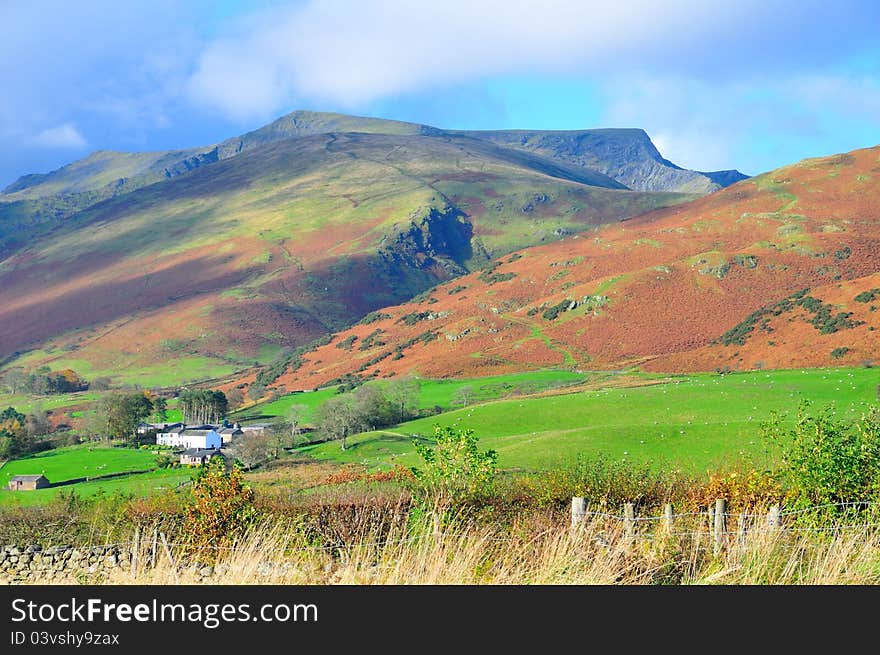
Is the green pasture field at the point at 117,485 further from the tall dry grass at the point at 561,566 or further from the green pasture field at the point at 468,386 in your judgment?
the tall dry grass at the point at 561,566

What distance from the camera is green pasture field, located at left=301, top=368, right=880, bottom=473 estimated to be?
180 feet

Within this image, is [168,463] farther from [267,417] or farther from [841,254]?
[841,254]

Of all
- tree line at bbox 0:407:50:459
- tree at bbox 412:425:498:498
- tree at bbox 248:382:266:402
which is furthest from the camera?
tree at bbox 248:382:266:402

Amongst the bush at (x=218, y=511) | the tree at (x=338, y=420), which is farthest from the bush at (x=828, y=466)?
the tree at (x=338, y=420)

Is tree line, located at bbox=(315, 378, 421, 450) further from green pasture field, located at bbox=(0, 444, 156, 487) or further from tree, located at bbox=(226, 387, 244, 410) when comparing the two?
tree, located at bbox=(226, 387, 244, 410)

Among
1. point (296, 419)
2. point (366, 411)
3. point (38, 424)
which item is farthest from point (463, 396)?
point (38, 424)

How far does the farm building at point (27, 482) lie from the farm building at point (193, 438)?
2603 cm

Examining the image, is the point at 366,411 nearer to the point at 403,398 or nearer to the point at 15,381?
the point at 403,398

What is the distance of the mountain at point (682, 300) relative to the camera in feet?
345

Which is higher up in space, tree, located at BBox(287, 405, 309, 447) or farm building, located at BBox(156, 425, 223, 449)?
tree, located at BBox(287, 405, 309, 447)

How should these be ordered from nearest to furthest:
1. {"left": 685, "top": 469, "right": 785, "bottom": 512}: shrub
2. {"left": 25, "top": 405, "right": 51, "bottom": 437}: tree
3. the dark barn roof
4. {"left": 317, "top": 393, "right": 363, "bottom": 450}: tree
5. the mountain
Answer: {"left": 685, "top": 469, "right": 785, "bottom": 512}: shrub → the dark barn roof → {"left": 317, "top": 393, "right": 363, "bottom": 450}: tree → the mountain → {"left": 25, "top": 405, "right": 51, "bottom": 437}: tree

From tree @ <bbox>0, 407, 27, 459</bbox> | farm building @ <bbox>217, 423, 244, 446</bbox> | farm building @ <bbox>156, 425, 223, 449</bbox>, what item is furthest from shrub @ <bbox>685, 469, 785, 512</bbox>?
tree @ <bbox>0, 407, 27, 459</bbox>

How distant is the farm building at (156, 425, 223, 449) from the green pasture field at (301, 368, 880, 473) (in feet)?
60.8
